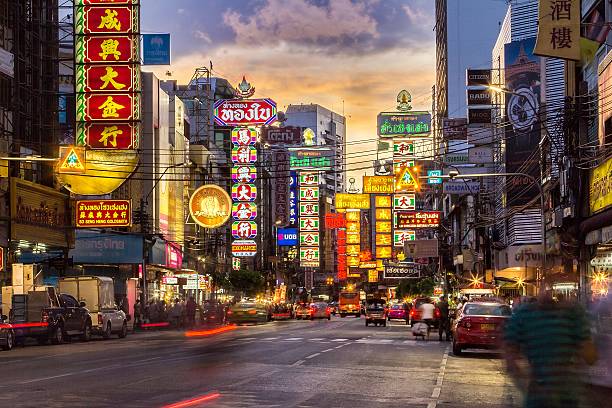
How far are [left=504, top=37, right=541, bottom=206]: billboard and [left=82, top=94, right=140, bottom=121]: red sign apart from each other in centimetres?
2270

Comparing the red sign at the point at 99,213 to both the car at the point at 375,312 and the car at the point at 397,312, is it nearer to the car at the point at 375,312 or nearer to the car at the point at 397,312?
the car at the point at 375,312

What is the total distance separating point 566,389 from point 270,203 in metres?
143

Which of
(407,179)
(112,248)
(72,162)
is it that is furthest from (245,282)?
(72,162)

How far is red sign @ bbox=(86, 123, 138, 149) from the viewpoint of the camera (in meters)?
45.8

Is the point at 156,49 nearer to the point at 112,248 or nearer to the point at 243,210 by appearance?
the point at 112,248

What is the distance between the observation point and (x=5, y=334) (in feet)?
113

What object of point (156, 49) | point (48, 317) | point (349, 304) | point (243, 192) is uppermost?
point (156, 49)

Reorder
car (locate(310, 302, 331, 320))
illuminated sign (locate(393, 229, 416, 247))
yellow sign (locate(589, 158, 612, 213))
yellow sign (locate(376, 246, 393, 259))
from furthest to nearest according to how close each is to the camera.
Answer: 1. illuminated sign (locate(393, 229, 416, 247))
2. yellow sign (locate(376, 246, 393, 259))
3. car (locate(310, 302, 331, 320))
4. yellow sign (locate(589, 158, 612, 213))

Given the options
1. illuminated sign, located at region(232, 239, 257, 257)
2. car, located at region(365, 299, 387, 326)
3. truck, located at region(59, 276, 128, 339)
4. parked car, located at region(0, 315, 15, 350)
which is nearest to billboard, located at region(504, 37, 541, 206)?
car, located at region(365, 299, 387, 326)

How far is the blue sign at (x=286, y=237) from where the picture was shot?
138625 mm

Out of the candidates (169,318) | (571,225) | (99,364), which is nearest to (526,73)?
(571,225)

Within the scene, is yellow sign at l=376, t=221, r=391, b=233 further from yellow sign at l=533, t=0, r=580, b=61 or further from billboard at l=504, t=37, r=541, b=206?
yellow sign at l=533, t=0, r=580, b=61

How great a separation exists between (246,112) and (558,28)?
58399mm

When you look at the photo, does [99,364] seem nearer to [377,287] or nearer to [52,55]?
[52,55]
